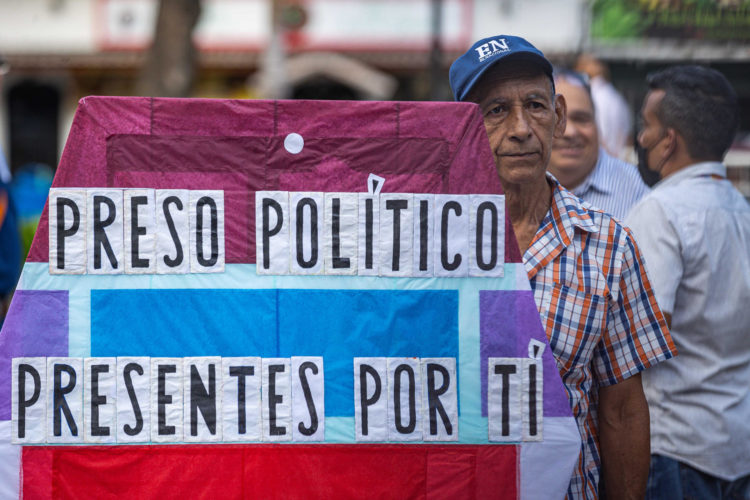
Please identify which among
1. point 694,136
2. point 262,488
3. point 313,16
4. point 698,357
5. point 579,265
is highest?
point 313,16

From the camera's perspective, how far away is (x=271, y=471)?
2178 millimetres

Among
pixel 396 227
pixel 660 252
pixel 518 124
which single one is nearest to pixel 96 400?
pixel 396 227

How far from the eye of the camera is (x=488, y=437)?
7.27 feet

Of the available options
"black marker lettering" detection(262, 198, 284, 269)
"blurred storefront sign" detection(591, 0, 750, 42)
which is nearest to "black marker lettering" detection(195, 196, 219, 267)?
"black marker lettering" detection(262, 198, 284, 269)

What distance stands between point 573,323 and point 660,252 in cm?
81

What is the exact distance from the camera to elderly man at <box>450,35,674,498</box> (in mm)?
2391

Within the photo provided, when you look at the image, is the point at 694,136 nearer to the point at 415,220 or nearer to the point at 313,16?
the point at 415,220

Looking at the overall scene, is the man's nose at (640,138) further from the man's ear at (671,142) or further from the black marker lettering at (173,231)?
the black marker lettering at (173,231)

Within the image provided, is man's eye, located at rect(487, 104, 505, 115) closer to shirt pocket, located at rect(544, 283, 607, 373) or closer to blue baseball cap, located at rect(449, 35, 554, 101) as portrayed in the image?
blue baseball cap, located at rect(449, 35, 554, 101)

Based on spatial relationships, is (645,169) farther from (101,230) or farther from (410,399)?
(101,230)

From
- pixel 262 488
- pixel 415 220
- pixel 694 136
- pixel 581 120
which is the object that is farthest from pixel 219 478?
pixel 581 120

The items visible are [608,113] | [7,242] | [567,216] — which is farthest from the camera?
[608,113]

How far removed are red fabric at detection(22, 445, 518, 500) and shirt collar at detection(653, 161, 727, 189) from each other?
1.46m

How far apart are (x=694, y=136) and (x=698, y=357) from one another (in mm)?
779
